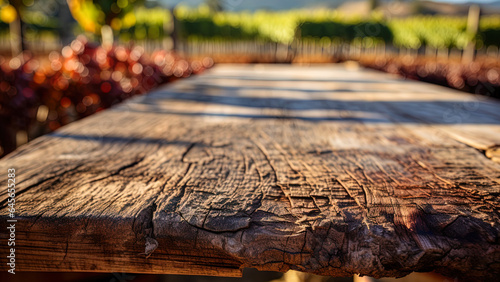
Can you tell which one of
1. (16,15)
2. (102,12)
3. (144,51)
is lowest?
(144,51)

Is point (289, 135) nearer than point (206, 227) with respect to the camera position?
No

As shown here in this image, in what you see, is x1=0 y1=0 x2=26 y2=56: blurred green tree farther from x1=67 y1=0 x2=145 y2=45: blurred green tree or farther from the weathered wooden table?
the weathered wooden table

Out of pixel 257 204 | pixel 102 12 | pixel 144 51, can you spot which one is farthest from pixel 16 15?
pixel 257 204

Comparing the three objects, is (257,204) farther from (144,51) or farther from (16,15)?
(16,15)

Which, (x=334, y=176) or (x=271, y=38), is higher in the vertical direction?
(x=271, y=38)

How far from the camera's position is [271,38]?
17.7 meters

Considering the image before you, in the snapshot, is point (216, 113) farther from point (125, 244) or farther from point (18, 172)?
point (125, 244)

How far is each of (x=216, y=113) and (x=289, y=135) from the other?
42 centimetres

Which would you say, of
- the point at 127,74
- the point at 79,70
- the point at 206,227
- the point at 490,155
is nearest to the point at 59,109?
the point at 79,70

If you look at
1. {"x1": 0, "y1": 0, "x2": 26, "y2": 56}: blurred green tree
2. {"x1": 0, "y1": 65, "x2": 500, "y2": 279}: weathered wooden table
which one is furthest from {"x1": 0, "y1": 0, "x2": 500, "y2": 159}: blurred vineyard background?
{"x1": 0, "y1": 65, "x2": 500, "y2": 279}: weathered wooden table

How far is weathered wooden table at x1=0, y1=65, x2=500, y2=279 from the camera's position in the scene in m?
0.43

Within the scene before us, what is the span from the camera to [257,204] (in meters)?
0.48

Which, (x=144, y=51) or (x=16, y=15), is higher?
(x=16, y=15)

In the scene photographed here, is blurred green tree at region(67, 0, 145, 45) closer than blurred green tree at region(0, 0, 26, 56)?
No
